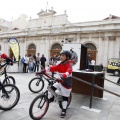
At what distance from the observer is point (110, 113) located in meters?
4.76

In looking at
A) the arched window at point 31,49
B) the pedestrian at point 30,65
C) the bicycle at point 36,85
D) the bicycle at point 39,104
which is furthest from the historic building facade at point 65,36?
the bicycle at point 39,104

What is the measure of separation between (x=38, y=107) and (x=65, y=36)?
80.8ft

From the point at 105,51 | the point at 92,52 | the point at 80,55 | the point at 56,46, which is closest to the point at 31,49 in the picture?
the point at 56,46

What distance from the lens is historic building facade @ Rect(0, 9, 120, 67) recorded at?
24475 millimetres

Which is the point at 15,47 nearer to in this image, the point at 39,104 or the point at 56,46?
the point at 39,104

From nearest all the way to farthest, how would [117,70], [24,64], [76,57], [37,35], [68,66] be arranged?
1. [68,66]
2. [76,57]
3. [24,64]
4. [117,70]
5. [37,35]

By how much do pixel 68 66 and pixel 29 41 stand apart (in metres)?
29.2

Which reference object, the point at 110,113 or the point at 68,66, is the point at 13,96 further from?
the point at 110,113

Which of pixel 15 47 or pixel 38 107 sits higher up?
pixel 15 47

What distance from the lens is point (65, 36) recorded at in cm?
Result: 2792

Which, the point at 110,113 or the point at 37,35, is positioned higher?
the point at 37,35

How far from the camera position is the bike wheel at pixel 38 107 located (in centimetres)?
371

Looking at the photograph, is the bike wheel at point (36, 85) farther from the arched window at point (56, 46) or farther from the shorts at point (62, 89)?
the arched window at point (56, 46)

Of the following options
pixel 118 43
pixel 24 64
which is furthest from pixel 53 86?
pixel 118 43
